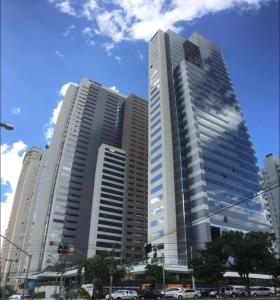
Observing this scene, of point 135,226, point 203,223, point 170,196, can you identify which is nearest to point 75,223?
point 135,226

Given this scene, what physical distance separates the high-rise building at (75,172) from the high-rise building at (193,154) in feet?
152

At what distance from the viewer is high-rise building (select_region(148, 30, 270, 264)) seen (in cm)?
9838

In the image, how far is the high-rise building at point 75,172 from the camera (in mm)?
140750

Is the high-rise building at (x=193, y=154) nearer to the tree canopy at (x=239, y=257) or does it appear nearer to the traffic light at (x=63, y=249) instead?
the tree canopy at (x=239, y=257)

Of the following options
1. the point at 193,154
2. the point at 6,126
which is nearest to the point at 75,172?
the point at 193,154

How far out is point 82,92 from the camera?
189 meters

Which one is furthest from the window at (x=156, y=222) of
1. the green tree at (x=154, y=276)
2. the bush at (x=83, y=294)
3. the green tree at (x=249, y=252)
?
the green tree at (x=249, y=252)

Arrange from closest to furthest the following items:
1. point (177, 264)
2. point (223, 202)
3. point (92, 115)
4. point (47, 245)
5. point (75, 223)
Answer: point (177, 264) → point (223, 202) → point (47, 245) → point (75, 223) → point (92, 115)

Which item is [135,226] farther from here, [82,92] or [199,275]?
[199,275]

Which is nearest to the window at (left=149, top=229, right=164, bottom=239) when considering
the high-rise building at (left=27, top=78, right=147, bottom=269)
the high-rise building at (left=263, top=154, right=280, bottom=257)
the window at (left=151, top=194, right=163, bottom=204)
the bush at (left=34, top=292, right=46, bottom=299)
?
the window at (left=151, top=194, right=163, bottom=204)

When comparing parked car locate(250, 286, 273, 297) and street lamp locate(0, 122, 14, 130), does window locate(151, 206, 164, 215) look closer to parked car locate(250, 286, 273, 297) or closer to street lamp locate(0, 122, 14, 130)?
parked car locate(250, 286, 273, 297)

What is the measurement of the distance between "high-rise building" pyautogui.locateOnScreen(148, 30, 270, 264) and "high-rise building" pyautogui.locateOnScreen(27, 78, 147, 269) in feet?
152

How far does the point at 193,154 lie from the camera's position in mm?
108625

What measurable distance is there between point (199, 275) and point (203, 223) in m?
44.7
